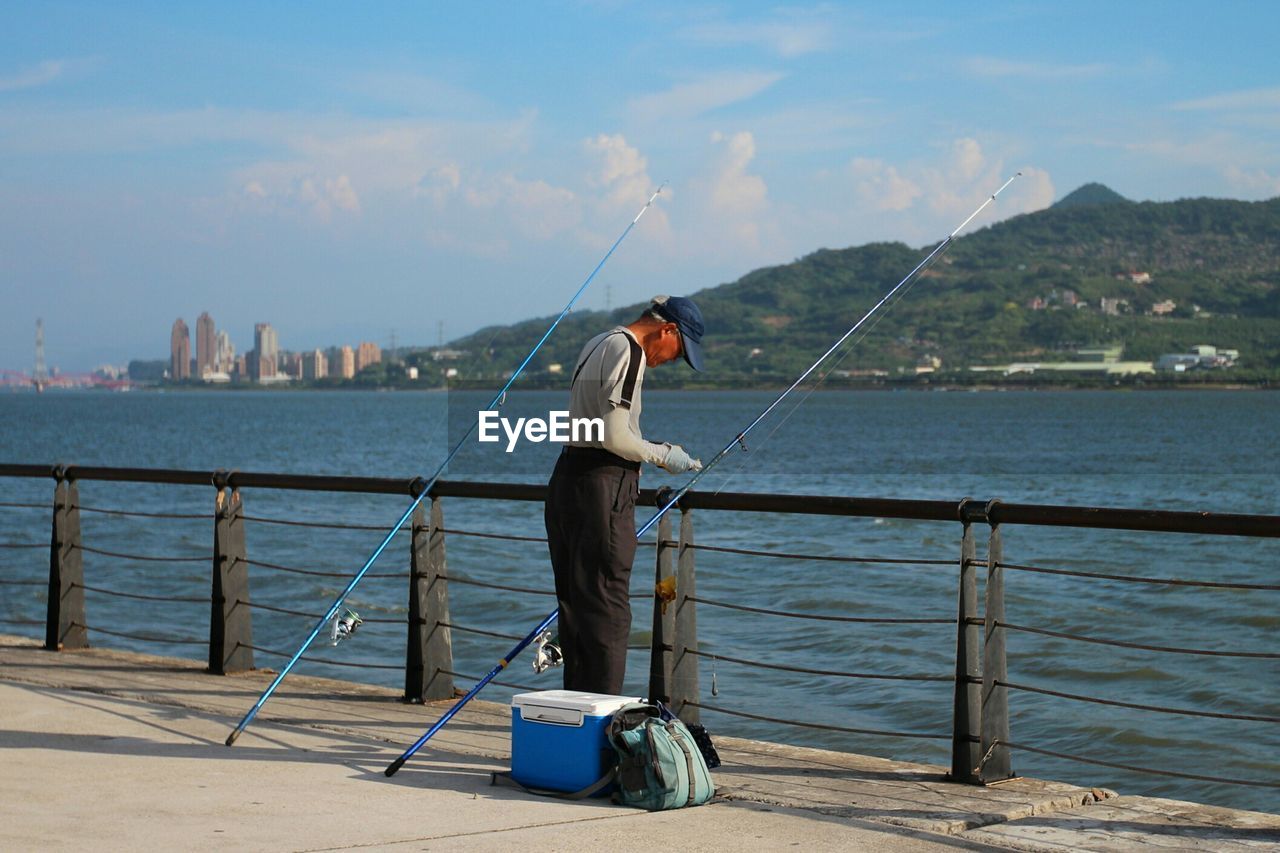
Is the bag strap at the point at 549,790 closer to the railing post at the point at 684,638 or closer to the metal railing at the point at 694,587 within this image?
the metal railing at the point at 694,587

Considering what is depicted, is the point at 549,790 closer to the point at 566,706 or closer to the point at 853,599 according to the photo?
the point at 566,706

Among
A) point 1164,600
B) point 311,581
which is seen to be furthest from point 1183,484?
point 311,581

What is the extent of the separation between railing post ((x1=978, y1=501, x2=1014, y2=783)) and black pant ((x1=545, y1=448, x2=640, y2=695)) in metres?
1.20

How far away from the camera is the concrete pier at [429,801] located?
4.28 m

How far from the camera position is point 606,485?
499cm

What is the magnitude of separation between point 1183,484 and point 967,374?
6295cm

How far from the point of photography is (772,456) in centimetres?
6012

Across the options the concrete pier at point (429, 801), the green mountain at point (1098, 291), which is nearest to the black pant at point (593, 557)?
the concrete pier at point (429, 801)

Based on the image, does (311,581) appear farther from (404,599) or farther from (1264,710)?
(1264,710)

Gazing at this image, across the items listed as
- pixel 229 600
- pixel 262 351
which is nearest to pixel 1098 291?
pixel 262 351

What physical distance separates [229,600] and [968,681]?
12.4 feet

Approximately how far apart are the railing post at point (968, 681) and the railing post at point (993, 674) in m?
0.02

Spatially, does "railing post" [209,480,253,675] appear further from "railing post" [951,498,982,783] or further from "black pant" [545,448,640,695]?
"railing post" [951,498,982,783]

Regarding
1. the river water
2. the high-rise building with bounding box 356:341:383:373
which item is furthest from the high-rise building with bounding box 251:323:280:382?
the high-rise building with bounding box 356:341:383:373
